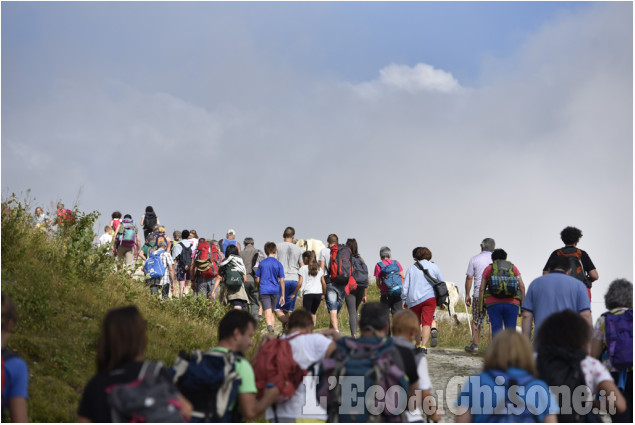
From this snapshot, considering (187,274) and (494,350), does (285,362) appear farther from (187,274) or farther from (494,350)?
(187,274)

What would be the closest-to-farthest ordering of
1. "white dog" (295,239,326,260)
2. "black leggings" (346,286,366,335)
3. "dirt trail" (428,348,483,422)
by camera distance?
1. "dirt trail" (428,348,483,422)
2. "black leggings" (346,286,366,335)
3. "white dog" (295,239,326,260)

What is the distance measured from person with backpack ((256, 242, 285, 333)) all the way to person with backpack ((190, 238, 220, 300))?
2848 mm

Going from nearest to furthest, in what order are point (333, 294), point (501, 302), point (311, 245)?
point (501, 302) < point (333, 294) < point (311, 245)

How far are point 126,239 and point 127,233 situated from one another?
178 millimetres

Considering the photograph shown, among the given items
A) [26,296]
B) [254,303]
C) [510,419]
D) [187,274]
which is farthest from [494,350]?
[187,274]

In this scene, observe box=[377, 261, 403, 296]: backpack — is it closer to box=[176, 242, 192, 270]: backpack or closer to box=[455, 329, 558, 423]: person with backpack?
box=[176, 242, 192, 270]: backpack

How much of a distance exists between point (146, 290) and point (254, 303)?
319 centimetres

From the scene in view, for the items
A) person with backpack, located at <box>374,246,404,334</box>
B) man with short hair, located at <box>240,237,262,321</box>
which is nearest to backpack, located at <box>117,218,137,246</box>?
man with short hair, located at <box>240,237,262,321</box>

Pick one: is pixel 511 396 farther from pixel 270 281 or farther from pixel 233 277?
pixel 233 277

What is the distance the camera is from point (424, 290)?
13.0 m

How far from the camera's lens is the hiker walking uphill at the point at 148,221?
944 inches

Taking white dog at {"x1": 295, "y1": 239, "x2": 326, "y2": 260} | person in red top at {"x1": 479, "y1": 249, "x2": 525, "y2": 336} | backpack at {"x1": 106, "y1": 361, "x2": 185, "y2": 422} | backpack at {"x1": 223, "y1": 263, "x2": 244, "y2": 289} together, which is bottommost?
backpack at {"x1": 106, "y1": 361, "x2": 185, "y2": 422}

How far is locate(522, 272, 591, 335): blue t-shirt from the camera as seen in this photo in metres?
8.37

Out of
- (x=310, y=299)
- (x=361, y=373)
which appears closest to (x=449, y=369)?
(x=310, y=299)
